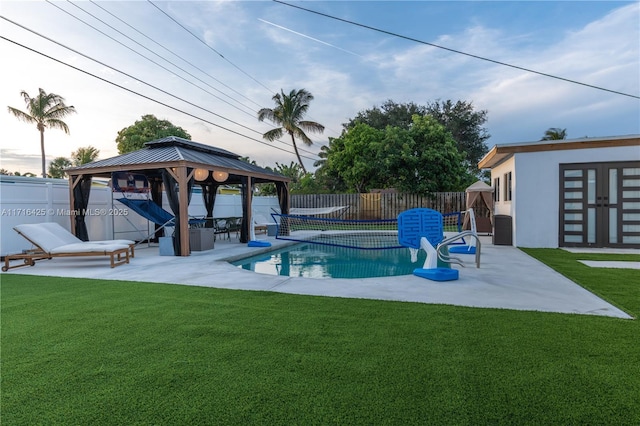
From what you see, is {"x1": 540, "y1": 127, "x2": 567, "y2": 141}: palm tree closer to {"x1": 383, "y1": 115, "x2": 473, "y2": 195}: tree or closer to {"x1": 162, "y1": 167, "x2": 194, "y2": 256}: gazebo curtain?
{"x1": 383, "y1": 115, "x2": 473, "y2": 195}: tree

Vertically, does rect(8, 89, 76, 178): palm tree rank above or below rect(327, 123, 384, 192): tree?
above

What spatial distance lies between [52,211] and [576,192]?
1374 cm

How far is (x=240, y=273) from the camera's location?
240 inches

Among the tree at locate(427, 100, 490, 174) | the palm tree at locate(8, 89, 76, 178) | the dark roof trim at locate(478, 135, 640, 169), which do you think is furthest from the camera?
the tree at locate(427, 100, 490, 174)

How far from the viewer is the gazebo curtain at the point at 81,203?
369 inches

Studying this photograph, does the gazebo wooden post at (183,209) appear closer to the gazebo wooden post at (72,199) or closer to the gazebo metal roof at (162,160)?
the gazebo metal roof at (162,160)

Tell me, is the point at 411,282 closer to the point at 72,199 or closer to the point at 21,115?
the point at 72,199

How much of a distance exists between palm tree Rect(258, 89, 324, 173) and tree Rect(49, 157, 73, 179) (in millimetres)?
24363

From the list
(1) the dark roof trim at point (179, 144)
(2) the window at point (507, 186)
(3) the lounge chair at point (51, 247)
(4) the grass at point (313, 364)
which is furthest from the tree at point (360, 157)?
(4) the grass at point (313, 364)

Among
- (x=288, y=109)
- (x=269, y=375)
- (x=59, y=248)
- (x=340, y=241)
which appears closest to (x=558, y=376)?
(x=269, y=375)

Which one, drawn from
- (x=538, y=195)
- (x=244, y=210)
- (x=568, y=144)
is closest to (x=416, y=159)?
(x=538, y=195)

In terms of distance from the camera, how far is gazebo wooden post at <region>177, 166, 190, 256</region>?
840 centimetres

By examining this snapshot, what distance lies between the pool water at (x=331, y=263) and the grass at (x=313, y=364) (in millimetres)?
3260

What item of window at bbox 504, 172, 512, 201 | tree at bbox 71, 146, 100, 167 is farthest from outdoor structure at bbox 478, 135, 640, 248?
tree at bbox 71, 146, 100, 167
